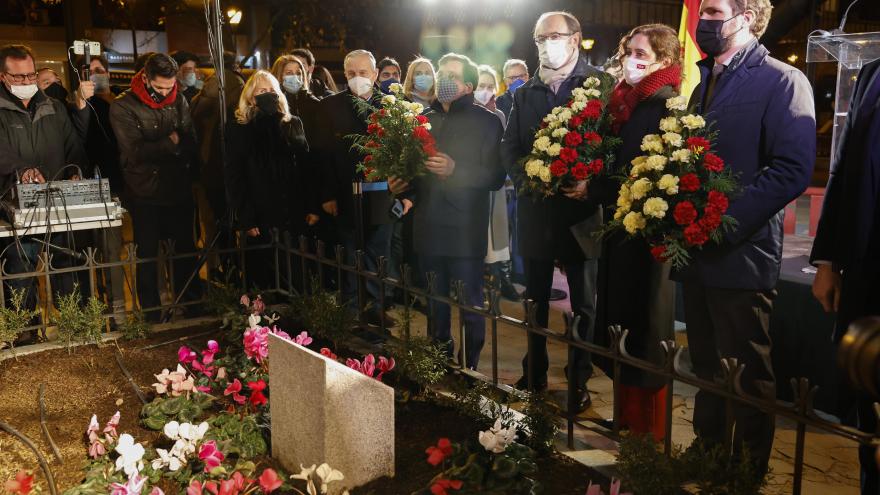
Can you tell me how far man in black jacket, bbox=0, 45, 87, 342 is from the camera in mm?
5750

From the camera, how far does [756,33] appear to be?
137 inches

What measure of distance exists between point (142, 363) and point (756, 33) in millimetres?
3731

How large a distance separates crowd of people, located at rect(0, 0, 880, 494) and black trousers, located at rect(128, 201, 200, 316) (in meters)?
0.02

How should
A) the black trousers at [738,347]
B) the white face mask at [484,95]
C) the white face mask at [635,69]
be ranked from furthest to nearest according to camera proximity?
the white face mask at [484,95] → the white face mask at [635,69] → the black trousers at [738,347]

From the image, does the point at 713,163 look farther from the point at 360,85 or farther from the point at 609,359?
the point at 360,85

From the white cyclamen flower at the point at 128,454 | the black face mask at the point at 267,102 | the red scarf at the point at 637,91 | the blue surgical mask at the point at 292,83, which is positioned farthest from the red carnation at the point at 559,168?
the blue surgical mask at the point at 292,83

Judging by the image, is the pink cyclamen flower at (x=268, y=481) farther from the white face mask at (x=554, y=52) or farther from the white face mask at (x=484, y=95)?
the white face mask at (x=484, y=95)

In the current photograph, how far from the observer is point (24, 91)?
5.86 metres

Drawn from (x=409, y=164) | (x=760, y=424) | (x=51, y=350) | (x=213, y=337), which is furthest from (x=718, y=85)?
(x=51, y=350)

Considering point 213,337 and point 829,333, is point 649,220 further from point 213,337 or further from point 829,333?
point 213,337

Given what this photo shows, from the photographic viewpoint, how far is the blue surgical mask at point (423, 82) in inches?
224

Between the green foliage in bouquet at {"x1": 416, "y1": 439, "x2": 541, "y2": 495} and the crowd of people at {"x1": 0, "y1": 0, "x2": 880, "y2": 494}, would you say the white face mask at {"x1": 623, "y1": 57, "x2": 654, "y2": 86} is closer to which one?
the crowd of people at {"x1": 0, "y1": 0, "x2": 880, "y2": 494}

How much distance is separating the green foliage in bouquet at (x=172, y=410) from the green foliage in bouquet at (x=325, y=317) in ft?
3.28

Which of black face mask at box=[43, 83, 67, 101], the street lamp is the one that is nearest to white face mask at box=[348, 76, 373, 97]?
black face mask at box=[43, 83, 67, 101]
